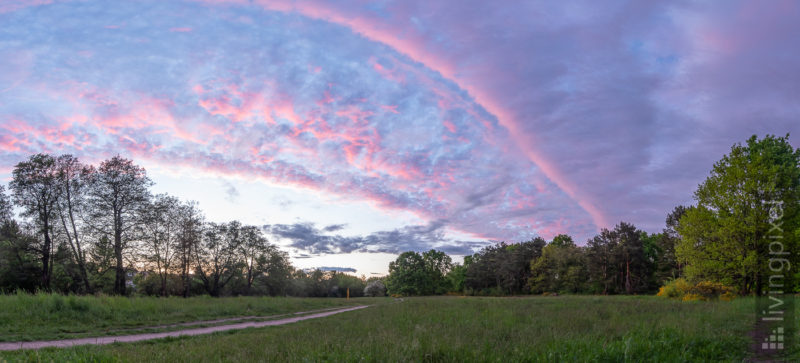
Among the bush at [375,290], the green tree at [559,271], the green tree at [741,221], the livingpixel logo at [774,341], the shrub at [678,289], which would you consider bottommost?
the bush at [375,290]

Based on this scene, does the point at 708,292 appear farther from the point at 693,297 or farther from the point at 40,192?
the point at 40,192

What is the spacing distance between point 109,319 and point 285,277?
184 ft

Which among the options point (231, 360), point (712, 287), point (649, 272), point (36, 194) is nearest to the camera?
point (231, 360)

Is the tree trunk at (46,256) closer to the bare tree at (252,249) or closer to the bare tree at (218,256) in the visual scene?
the bare tree at (218,256)

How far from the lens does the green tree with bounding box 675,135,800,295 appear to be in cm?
2206

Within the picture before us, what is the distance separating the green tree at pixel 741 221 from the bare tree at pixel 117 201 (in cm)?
5081

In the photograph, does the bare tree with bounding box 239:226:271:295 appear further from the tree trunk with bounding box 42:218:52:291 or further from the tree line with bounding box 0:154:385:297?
the tree trunk with bounding box 42:218:52:291

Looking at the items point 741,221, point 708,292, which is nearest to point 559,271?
point 708,292

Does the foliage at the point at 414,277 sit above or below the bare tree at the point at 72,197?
below

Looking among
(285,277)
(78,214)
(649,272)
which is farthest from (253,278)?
(649,272)

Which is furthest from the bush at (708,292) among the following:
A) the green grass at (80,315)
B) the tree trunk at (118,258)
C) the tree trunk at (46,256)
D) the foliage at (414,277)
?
the foliage at (414,277)

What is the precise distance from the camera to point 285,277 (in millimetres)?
71438

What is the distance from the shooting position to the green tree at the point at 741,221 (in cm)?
2206

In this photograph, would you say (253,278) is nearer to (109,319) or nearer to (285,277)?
(285,277)
